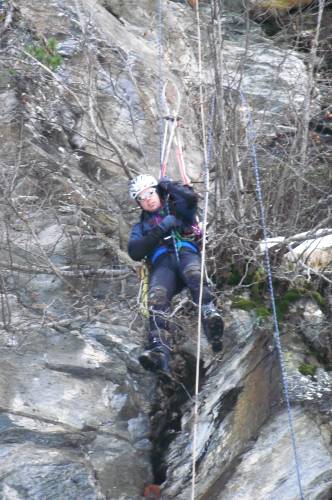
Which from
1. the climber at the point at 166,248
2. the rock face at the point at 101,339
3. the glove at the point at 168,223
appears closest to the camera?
the rock face at the point at 101,339

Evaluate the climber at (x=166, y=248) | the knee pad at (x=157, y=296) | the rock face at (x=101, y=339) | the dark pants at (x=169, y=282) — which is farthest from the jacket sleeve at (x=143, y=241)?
the rock face at (x=101, y=339)

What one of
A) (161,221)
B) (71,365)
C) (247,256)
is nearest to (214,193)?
(247,256)

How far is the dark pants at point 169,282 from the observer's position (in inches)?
263

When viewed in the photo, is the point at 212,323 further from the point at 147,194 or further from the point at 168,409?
the point at 147,194

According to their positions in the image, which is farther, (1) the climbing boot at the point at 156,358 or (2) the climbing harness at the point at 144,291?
(2) the climbing harness at the point at 144,291

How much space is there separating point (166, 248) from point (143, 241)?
0.23 meters

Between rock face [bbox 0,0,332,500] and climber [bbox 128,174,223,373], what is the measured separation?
0.40 m

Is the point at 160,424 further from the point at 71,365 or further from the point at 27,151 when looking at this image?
the point at 27,151

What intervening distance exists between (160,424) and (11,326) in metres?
1.35

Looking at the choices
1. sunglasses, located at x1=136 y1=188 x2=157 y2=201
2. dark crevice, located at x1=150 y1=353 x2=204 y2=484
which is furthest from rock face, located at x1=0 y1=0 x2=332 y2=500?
sunglasses, located at x1=136 y1=188 x2=157 y2=201

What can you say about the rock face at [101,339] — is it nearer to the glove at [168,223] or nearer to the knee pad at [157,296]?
the knee pad at [157,296]

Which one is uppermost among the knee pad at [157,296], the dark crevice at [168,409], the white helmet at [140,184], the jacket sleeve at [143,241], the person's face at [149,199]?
the white helmet at [140,184]

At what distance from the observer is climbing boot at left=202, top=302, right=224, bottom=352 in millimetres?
6551

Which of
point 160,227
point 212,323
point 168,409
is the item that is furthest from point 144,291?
point 168,409
